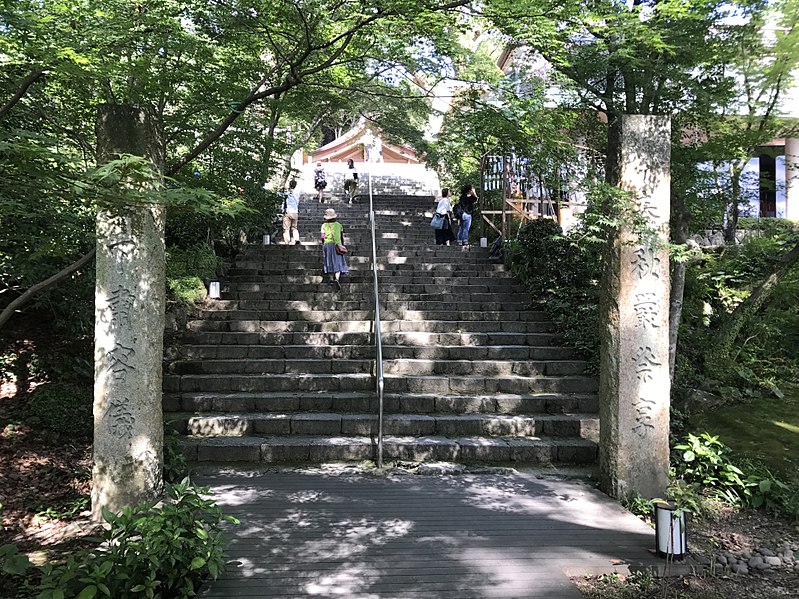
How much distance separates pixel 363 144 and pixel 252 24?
23105mm

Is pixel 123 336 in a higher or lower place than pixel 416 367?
higher

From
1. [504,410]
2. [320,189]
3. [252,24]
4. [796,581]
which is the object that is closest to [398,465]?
[504,410]

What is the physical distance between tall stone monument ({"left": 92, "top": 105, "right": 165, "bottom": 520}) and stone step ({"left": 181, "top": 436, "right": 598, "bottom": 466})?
1.40 meters

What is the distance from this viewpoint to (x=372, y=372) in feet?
23.1

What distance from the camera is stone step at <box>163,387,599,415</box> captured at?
20.9ft

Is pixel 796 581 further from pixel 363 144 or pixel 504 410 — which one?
pixel 363 144

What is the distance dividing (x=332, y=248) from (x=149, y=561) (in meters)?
6.62

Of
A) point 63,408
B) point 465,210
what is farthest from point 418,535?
point 465,210

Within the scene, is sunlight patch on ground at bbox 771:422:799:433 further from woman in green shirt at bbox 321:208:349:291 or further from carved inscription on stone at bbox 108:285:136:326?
carved inscription on stone at bbox 108:285:136:326

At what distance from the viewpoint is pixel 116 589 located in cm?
295

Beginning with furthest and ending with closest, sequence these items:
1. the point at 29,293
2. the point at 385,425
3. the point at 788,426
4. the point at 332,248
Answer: the point at 332,248
the point at 385,425
the point at 788,426
the point at 29,293

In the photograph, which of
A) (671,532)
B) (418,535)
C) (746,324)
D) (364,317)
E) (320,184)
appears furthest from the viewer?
(320,184)

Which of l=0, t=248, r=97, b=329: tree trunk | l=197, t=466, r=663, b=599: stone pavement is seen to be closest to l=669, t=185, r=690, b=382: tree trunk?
l=197, t=466, r=663, b=599: stone pavement

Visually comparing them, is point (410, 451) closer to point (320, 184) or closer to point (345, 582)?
point (345, 582)
